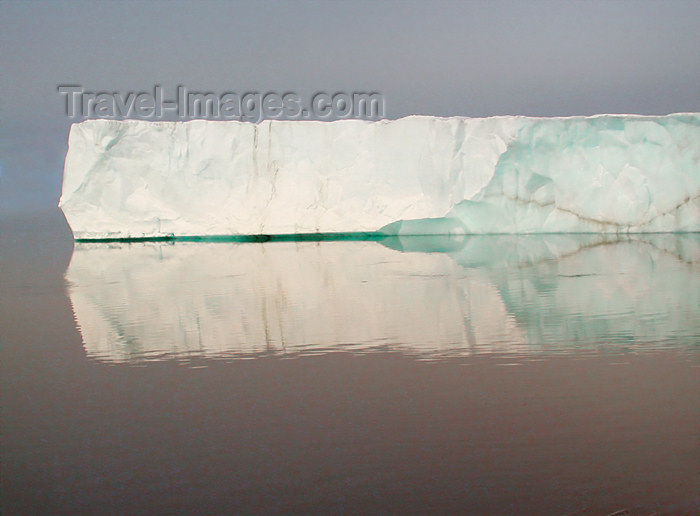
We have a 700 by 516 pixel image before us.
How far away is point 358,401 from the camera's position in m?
3.10

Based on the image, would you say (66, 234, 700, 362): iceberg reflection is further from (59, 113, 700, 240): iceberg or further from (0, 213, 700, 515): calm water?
(59, 113, 700, 240): iceberg

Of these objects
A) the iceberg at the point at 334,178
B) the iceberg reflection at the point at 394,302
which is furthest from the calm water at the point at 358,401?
the iceberg at the point at 334,178

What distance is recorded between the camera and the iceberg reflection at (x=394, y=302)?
4359 mm

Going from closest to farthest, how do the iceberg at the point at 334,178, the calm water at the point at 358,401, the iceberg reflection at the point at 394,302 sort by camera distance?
the calm water at the point at 358,401 < the iceberg reflection at the point at 394,302 < the iceberg at the point at 334,178

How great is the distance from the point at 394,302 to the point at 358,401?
2.96 meters

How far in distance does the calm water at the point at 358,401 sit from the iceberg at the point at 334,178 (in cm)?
690

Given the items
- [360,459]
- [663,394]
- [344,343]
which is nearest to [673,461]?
[663,394]

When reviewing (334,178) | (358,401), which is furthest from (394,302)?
(334,178)

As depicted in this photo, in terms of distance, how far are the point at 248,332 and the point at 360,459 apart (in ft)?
8.31

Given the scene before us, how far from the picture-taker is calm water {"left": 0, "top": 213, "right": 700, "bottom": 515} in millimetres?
2215

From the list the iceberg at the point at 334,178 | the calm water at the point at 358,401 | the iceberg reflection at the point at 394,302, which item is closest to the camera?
the calm water at the point at 358,401

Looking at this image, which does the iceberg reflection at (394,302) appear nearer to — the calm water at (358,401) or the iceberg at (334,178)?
the calm water at (358,401)

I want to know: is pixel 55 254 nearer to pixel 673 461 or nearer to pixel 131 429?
pixel 131 429

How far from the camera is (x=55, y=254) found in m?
13.7
